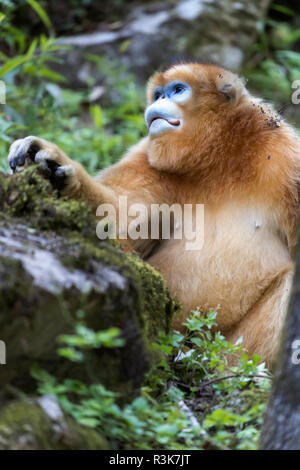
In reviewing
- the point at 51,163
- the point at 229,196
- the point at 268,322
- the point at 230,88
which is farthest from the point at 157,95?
the point at 268,322

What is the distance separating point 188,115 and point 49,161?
4.17 ft

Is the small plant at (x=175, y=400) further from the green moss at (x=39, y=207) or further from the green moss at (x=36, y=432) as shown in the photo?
the green moss at (x=39, y=207)

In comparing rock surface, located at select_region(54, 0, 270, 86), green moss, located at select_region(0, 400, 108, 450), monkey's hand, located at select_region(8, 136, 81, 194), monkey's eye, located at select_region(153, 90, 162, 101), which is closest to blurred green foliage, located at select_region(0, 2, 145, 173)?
rock surface, located at select_region(54, 0, 270, 86)

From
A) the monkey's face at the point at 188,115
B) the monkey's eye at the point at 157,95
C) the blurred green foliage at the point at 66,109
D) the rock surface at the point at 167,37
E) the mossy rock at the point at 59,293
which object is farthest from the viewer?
the rock surface at the point at 167,37

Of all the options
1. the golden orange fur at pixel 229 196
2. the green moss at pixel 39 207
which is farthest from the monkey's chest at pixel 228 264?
the green moss at pixel 39 207

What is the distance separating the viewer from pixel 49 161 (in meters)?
4.00

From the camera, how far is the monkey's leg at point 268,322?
14.2 feet

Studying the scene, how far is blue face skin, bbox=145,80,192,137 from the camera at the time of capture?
183 inches

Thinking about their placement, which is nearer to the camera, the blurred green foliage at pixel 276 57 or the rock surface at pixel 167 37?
the rock surface at pixel 167 37

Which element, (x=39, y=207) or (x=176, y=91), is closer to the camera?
(x=39, y=207)

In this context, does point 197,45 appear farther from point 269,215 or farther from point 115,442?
point 115,442

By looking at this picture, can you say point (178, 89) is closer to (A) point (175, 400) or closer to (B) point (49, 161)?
(B) point (49, 161)

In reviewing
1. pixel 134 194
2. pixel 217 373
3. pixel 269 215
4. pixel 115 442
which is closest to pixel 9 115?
pixel 134 194

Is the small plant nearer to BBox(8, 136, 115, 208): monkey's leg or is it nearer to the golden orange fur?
the golden orange fur
